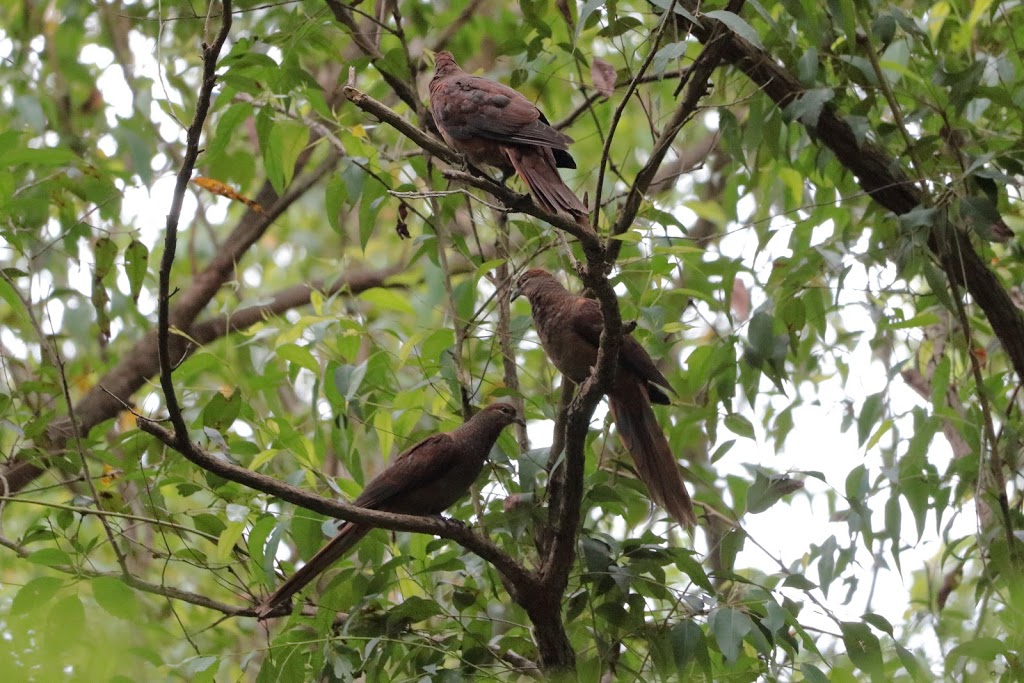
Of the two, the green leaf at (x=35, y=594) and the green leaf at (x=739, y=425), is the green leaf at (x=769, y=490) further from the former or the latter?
the green leaf at (x=35, y=594)

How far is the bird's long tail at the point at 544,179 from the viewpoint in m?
3.26

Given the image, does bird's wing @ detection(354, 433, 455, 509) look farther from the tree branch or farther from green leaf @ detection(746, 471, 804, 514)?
green leaf @ detection(746, 471, 804, 514)

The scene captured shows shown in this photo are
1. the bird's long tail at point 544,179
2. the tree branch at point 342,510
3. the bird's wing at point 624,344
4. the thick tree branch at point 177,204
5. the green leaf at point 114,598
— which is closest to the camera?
the thick tree branch at point 177,204

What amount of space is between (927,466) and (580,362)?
1330mm

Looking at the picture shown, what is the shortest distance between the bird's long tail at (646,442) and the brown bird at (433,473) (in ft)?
1.65

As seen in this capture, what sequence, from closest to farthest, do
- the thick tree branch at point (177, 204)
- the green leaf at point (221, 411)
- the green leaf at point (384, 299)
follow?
the thick tree branch at point (177, 204) → the green leaf at point (221, 411) → the green leaf at point (384, 299)

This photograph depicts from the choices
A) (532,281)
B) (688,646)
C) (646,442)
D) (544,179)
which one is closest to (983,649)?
(688,646)

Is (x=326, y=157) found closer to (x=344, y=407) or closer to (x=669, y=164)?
(x=669, y=164)

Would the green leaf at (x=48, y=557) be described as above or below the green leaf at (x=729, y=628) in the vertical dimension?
above

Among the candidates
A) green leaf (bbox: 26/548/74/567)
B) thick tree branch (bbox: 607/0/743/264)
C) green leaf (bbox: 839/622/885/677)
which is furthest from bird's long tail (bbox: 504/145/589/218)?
green leaf (bbox: 26/548/74/567)

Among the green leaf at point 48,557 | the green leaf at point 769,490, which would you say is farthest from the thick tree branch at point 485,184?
the green leaf at point 48,557

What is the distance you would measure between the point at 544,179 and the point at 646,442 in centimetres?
115

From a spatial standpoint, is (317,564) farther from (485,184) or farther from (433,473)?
(485,184)

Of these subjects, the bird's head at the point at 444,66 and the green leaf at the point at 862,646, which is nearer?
the green leaf at the point at 862,646
